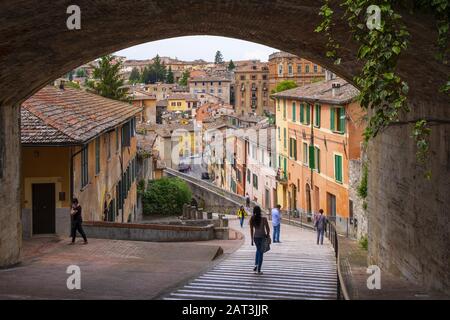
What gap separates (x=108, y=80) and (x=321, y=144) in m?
31.1

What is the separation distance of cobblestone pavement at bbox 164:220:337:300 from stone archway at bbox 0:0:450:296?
5.83 feet

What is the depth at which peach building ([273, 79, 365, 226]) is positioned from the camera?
1374 inches

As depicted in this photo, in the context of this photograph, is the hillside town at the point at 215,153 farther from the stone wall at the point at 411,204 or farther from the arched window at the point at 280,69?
the arched window at the point at 280,69

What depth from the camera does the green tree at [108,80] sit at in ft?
210

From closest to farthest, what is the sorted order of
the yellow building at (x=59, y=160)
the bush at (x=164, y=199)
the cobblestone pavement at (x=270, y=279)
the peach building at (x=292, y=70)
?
the cobblestone pavement at (x=270, y=279) < the yellow building at (x=59, y=160) < the bush at (x=164, y=199) < the peach building at (x=292, y=70)

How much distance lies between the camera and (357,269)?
17.3 m

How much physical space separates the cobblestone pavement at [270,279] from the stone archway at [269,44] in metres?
1.78

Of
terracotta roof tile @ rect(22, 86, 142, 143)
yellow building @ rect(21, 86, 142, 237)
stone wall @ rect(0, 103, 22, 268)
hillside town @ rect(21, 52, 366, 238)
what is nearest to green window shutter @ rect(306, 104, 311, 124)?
hillside town @ rect(21, 52, 366, 238)

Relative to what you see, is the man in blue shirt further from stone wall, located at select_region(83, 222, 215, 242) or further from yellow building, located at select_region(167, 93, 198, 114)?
yellow building, located at select_region(167, 93, 198, 114)

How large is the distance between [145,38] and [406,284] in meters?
7.32

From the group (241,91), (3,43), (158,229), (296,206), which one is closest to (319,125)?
(296,206)

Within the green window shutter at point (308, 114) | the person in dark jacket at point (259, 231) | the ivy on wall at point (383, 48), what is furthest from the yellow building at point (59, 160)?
the green window shutter at point (308, 114)
